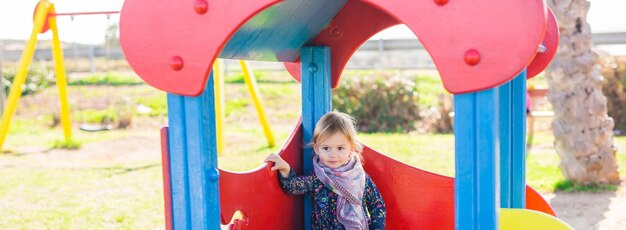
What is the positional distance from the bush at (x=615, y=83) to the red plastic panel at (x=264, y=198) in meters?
8.06

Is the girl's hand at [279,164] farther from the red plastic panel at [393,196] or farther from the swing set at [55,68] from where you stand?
the swing set at [55,68]

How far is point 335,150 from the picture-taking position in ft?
8.11

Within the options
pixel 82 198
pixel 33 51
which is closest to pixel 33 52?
pixel 33 51

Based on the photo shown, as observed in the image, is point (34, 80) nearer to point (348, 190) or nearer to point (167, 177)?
point (348, 190)

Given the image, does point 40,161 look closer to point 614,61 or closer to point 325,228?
point 325,228

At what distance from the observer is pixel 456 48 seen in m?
1.61

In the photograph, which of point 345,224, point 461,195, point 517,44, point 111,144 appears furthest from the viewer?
point 111,144

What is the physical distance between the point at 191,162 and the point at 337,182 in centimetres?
79

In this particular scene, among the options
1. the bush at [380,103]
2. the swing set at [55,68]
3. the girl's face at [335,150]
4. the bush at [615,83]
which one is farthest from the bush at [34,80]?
the girl's face at [335,150]

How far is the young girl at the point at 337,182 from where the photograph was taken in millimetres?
2467

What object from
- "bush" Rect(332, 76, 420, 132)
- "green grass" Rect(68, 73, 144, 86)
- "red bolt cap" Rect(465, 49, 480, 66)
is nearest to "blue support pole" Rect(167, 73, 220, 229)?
"red bolt cap" Rect(465, 49, 480, 66)

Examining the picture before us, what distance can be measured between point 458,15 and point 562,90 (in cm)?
482

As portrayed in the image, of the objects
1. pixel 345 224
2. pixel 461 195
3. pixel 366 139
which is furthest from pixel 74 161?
pixel 461 195

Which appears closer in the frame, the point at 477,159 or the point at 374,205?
the point at 477,159
